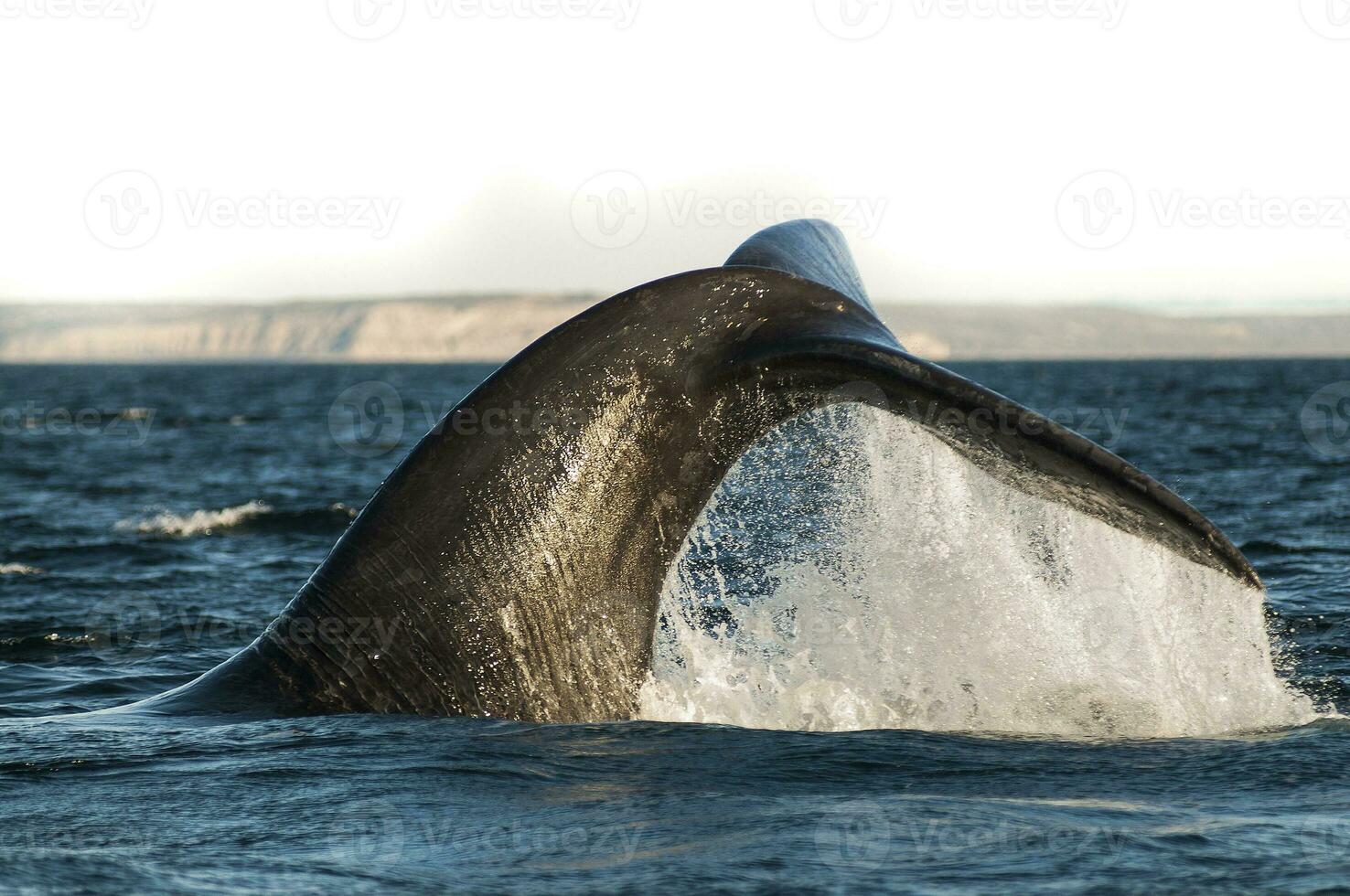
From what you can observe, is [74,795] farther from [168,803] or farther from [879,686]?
[879,686]

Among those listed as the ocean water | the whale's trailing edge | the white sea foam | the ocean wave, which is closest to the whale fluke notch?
the whale's trailing edge

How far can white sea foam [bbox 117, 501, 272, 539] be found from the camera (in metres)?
15.9

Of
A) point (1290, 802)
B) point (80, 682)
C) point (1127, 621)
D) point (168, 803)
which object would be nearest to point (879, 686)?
point (1127, 621)

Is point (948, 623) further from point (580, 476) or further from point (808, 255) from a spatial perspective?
point (580, 476)

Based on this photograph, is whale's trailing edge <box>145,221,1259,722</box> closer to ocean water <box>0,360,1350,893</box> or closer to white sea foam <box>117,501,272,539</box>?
ocean water <box>0,360,1350,893</box>

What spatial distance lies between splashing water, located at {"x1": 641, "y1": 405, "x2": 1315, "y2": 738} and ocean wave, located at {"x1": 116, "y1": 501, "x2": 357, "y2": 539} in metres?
10.8

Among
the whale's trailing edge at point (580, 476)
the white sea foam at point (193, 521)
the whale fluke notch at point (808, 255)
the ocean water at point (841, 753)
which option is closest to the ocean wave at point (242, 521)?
the white sea foam at point (193, 521)

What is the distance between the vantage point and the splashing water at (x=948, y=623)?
15.2ft

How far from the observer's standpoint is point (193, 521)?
16516 mm

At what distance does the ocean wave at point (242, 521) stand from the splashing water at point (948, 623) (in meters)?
10.8

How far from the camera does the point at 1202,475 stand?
66.2 ft

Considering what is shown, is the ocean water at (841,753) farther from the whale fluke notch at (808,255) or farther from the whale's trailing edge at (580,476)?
the whale fluke notch at (808,255)

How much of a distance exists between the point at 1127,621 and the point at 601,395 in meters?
1.84

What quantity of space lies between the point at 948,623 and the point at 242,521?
1261 centimetres
